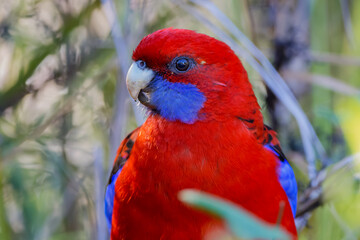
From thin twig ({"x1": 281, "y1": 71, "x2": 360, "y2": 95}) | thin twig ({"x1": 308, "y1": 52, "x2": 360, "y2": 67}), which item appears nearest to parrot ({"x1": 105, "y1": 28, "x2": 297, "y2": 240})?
thin twig ({"x1": 281, "y1": 71, "x2": 360, "y2": 95})

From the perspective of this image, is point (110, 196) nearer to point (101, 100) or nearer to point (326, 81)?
point (101, 100)

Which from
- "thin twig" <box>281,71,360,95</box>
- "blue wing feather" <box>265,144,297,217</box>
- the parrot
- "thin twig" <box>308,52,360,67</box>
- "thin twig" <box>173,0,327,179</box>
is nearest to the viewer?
the parrot

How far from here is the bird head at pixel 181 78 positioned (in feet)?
4.21

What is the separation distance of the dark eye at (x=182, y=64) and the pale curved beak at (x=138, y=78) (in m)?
0.07

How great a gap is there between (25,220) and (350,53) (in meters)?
1.54

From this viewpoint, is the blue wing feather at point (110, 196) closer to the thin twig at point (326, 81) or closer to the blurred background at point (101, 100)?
the blurred background at point (101, 100)

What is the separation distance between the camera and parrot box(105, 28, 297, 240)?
1.23m

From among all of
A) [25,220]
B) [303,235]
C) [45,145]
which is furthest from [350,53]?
[25,220]

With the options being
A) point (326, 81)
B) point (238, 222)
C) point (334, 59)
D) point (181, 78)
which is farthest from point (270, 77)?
point (238, 222)

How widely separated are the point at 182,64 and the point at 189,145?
0.72ft

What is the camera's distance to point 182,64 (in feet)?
4.21

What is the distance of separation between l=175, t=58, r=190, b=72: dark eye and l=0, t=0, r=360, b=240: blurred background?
1.13 ft

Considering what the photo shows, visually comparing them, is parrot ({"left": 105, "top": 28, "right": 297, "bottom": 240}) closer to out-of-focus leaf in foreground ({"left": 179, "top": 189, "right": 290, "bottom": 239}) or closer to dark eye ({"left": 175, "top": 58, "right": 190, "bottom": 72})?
dark eye ({"left": 175, "top": 58, "right": 190, "bottom": 72})

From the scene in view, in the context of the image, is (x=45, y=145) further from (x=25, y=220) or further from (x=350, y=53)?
(x=350, y=53)
